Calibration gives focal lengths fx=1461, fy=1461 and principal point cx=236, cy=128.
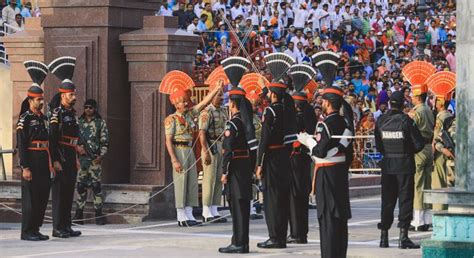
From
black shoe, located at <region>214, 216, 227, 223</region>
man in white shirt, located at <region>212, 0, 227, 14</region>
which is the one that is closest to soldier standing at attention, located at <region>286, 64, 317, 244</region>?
black shoe, located at <region>214, 216, 227, 223</region>

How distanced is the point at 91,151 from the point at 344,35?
2037 centimetres

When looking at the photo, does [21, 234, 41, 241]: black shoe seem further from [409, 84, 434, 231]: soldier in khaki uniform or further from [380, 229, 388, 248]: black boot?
[409, 84, 434, 231]: soldier in khaki uniform

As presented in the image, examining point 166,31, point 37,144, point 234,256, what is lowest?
point 234,256

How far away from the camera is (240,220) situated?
1706cm

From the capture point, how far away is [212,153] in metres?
20.7

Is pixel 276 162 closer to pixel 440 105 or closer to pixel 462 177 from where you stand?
pixel 440 105

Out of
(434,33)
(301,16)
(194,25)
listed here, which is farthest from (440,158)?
(434,33)

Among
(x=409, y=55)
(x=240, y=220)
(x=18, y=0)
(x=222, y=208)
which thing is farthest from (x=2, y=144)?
(x=409, y=55)

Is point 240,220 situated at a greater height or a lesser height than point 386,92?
lesser

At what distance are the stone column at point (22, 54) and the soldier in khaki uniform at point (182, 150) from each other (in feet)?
9.34

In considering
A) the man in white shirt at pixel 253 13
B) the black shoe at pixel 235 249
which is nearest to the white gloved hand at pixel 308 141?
the black shoe at pixel 235 249

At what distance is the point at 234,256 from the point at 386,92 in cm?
1880

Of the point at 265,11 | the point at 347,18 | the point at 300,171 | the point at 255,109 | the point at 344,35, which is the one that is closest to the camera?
the point at 300,171

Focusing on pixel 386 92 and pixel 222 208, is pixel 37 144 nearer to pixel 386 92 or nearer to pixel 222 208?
pixel 222 208
